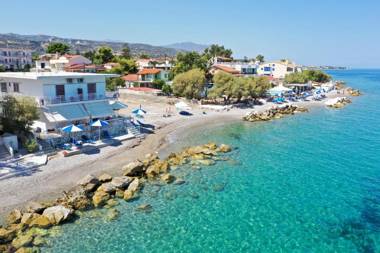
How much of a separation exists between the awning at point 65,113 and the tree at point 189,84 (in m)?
28.4

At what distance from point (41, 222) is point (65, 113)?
15634 millimetres

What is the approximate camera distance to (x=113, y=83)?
6512 cm

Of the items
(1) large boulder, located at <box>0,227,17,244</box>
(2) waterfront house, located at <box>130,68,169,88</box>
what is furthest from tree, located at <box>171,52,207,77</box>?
(1) large boulder, located at <box>0,227,17,244</box>

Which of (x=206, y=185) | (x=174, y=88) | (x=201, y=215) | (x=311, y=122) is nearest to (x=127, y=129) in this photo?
(x=206, y=185)

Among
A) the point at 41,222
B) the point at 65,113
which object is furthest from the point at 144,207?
the point at 65,113

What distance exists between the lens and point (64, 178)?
78.1ft

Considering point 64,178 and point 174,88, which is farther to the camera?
point 174,88

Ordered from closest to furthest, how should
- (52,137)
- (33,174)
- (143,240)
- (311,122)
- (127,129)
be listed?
(143,240) → (33,174) → (52,137) → (127,129) → (311,122)

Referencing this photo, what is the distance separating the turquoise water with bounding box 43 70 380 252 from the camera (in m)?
17.0

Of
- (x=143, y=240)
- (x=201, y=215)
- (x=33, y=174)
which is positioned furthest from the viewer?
(x=33, y=174)

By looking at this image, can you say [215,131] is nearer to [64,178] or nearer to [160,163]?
[160,163]

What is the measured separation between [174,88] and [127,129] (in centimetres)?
2554

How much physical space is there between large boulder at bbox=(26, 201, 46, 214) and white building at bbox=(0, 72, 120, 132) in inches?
483

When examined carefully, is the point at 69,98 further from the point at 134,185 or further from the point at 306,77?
the point at 306,77
